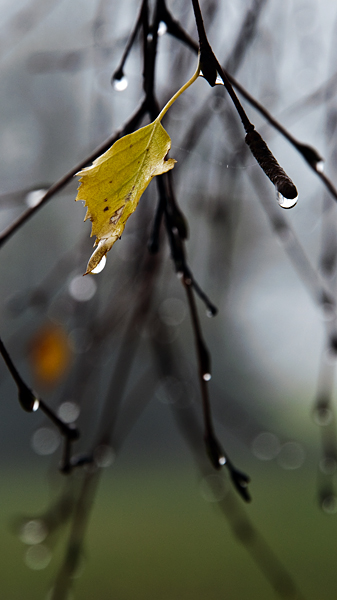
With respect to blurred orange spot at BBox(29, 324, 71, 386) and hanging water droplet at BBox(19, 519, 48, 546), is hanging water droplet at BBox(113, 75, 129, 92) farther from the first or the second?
blurred orange spot at BBox(29, 324, 71, 386)

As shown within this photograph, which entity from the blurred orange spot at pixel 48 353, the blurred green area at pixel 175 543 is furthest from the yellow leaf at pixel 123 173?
the blurred green area at pixel 175 543

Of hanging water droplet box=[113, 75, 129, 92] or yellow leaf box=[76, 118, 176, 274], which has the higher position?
hanging water droplet box=[113, 75, 129, 92]

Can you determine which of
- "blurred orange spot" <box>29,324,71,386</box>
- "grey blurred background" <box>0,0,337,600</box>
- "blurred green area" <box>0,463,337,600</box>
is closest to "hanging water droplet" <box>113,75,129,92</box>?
"grey blurred background" <box>0,0,337,600</box>

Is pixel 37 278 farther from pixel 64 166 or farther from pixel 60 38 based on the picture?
pixel 60 38

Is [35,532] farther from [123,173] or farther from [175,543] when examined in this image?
[175,543]

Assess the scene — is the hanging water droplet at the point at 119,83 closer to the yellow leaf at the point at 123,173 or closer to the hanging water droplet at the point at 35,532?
the yellow leaf at the point at 123,173
